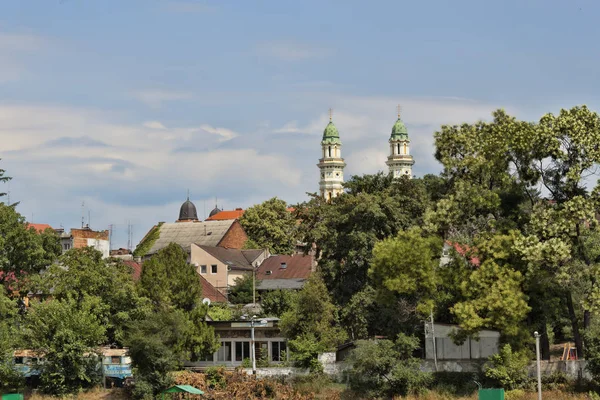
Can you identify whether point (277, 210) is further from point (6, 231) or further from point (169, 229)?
point (6, 231)

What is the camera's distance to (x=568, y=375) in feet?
155

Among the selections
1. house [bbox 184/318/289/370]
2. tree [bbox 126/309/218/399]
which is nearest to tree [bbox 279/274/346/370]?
house [bbox 184/318/289/370]

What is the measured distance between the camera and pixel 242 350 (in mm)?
56719

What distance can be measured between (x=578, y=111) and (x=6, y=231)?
33824 millimetres

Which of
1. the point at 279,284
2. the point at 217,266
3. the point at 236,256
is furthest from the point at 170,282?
the point at 236,256

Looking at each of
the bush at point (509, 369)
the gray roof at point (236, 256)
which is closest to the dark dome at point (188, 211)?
the gray roof at point (236, 256)

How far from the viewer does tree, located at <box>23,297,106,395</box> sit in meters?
51.8

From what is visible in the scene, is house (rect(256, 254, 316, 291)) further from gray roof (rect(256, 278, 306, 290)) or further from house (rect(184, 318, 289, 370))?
house (rect(184, 318, 289, 370))

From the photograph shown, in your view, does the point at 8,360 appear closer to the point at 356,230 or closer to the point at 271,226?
the point at 356,230

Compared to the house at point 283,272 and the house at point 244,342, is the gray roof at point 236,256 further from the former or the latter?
the house at point 244,342

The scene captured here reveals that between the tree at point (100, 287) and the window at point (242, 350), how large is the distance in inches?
224

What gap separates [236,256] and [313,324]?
4395 centimetres

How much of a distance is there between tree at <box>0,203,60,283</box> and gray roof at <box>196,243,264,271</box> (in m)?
32.7

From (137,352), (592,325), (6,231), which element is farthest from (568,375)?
(6,231)
